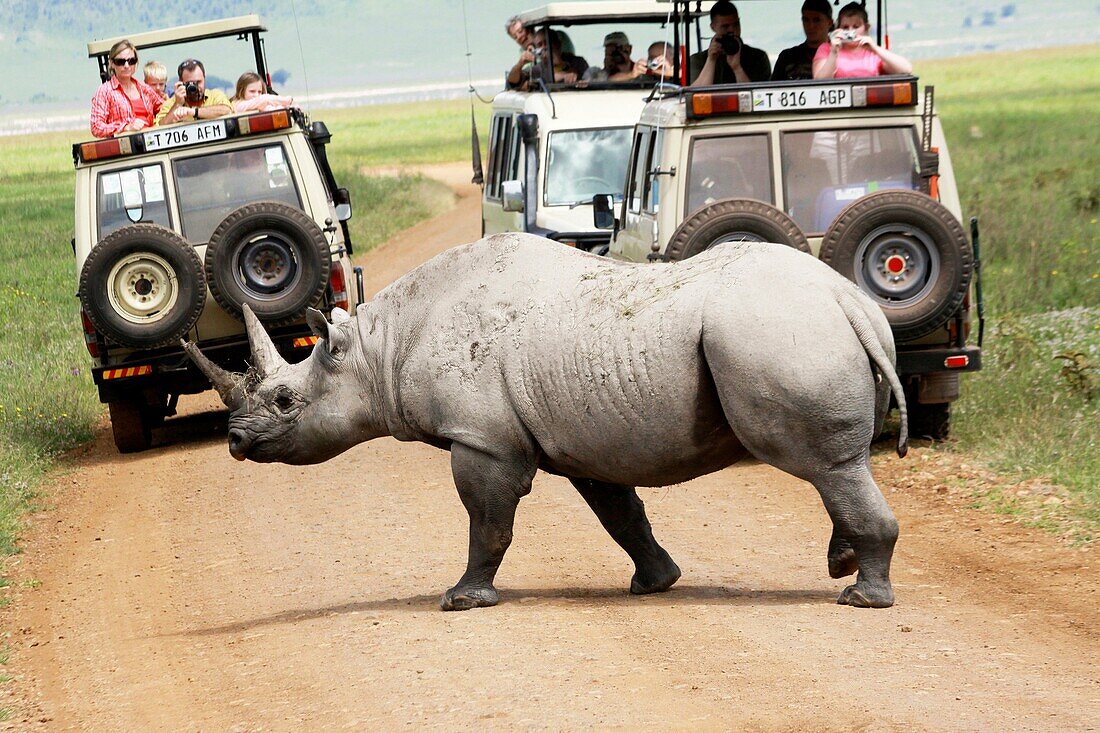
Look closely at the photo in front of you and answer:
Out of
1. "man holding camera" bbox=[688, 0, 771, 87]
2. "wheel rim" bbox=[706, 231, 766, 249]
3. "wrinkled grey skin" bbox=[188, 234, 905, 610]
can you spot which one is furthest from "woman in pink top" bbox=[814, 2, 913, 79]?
"wrinkled grey skin" bbox=[188, 234, 905, 610]

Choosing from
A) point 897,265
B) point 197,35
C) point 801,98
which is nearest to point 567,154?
point 197,35

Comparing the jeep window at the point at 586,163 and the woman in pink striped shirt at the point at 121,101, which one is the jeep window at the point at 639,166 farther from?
the woman in pink striped shirt at the point at 121,101

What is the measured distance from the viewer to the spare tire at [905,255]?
9.42m

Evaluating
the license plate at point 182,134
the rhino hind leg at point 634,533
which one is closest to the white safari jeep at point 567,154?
the license plate at point 182,134

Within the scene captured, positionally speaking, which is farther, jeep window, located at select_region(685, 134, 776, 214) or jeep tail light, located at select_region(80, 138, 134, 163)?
jeep tail light, located at select_region(80, 138, 134, 163)

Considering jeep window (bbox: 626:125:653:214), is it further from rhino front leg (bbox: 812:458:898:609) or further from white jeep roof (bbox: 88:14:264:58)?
white jeep roof (bbox: 88:14:264:58)

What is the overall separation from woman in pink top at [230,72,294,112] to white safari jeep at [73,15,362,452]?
97cm

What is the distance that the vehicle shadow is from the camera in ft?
23.4

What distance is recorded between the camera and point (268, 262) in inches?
478

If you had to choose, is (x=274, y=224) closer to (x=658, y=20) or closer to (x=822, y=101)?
(x=822, y=101)

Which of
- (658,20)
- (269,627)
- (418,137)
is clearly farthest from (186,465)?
(418,137)

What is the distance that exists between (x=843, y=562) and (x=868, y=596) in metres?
0.19

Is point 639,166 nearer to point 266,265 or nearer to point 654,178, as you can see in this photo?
point 654,178

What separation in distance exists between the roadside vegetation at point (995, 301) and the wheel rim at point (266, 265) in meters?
2.11
